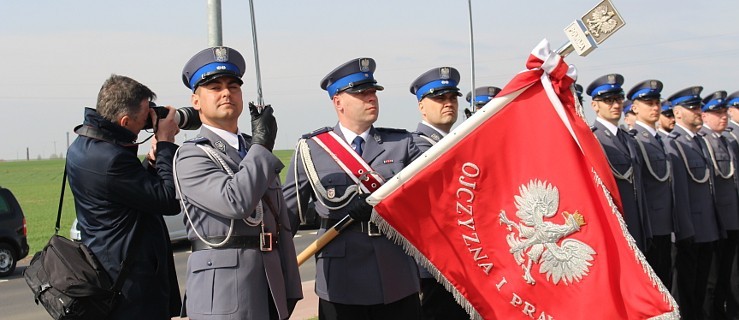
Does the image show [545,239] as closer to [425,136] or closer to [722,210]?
[425,136]

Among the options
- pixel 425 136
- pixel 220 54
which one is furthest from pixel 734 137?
pixel 220 54

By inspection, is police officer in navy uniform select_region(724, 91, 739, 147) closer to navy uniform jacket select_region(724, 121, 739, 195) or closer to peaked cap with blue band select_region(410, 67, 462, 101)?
navy uniform jacket select_region(724, 121, 739, 195)

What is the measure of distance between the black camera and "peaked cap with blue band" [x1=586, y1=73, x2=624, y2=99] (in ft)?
12.4

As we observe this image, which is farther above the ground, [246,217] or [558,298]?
[246,217]

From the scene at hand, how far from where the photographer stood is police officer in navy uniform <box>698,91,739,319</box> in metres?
8.26

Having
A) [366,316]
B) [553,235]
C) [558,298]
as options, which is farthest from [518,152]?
[366,316]

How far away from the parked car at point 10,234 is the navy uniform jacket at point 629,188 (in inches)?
426

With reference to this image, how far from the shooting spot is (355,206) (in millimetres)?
4809

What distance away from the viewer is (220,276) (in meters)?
3.90

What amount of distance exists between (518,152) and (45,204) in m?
36.0

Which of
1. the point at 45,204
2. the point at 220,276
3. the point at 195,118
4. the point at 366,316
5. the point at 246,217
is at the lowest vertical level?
the point at 45,204

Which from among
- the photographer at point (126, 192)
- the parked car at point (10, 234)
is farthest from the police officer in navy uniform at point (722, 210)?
the parked car at point (10, 234)

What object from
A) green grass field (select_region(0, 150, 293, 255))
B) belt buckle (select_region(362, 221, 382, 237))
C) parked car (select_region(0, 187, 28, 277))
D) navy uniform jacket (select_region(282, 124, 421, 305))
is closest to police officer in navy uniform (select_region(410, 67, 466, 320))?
navy uniform jacket (select_region(282, 124, 421, 305))

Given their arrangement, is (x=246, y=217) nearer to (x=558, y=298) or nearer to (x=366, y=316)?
(x=366, y=316)
